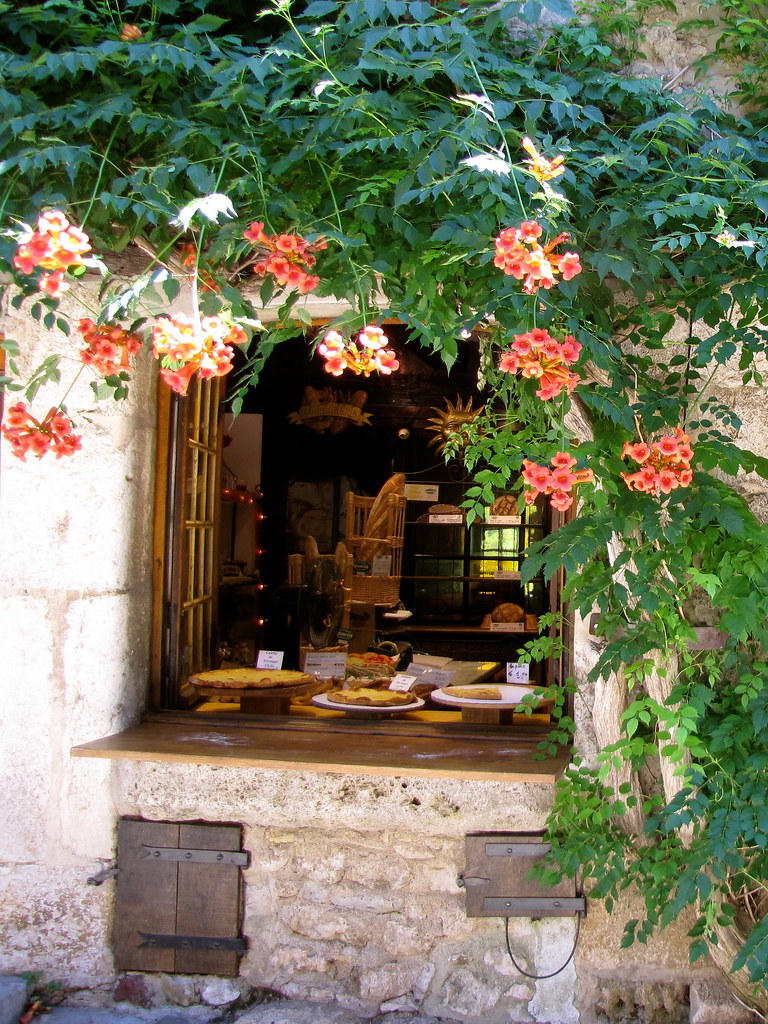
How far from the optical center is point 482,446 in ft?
9.90

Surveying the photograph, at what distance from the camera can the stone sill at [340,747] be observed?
2.84m

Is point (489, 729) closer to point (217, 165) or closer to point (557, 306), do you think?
A: point (557, 306)

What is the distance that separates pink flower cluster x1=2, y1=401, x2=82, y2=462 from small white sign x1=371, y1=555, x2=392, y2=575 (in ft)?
12.4

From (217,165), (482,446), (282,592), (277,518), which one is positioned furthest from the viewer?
(277,518)

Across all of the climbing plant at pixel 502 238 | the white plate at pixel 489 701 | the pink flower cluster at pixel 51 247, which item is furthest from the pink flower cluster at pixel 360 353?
the white plate at pixel 489 701

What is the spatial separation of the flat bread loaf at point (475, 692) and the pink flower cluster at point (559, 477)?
132cm

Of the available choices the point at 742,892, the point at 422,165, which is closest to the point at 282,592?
the point at 742,892

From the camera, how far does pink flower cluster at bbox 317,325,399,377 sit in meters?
2.32

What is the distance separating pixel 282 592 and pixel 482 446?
108 inches

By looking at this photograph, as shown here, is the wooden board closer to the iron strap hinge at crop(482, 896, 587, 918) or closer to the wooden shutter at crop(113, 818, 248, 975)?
the wooden shutter at crop(113, 818, 248, 975)

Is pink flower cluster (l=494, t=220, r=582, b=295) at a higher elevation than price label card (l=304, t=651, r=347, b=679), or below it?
higher

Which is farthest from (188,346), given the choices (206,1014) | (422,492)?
(422,492)

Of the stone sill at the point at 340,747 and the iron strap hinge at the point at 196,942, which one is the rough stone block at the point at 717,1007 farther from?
the iron strap hinge at the point at 196,942

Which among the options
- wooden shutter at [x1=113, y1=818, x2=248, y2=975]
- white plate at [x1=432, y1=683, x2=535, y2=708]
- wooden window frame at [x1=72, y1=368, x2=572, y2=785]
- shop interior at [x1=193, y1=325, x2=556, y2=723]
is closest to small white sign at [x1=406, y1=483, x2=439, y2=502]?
shop interior at [x1=193, y1=325, x2=556, y2=723]
